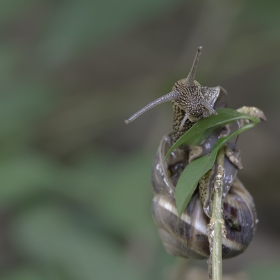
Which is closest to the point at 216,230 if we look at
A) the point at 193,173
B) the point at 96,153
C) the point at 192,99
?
the point at 193,173

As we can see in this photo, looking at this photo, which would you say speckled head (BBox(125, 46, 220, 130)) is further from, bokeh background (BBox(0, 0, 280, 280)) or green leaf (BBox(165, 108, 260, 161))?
bokeh background (BBox(0, 0, 280, 280))

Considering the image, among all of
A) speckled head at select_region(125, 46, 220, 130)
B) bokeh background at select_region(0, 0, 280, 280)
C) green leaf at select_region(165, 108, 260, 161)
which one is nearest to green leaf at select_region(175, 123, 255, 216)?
green leaf at select_region(165, 108, 260, 161)

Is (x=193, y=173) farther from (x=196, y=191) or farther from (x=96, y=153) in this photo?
(x=96, y=153)

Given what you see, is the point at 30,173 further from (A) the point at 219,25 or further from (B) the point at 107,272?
(A) the point at 219,25

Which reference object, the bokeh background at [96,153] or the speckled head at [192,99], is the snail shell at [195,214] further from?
the bokeh background at [96,153]

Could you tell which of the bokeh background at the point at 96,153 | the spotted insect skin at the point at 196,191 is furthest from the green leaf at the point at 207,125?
→ the bokeh background at the point at 96,153

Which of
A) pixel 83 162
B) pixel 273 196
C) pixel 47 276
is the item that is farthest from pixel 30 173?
pixel 273 196
